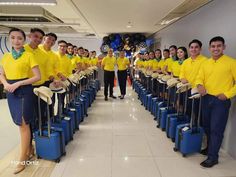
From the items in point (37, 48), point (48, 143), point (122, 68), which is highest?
point (37, 48)

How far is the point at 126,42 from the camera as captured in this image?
10.4 m

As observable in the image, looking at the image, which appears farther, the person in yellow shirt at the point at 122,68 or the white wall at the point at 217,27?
the person in yellow shirt at the point at 122,68

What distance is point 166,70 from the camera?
16.8ft

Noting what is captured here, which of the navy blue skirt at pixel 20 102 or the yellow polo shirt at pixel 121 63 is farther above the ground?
the yellow polo shirt at pixel 121 63

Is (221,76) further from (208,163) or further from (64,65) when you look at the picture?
(64,65)

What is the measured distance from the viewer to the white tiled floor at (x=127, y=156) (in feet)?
8.45

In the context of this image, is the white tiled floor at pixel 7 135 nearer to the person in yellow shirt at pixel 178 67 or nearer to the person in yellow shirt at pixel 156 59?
the person in yellow shirt at pixel 178 67

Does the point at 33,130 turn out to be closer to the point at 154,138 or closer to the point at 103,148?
the point at 103,148

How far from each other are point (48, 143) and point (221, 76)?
87.2 inches

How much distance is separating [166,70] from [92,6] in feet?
7.02

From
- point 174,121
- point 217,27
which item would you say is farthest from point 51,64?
point 217,27

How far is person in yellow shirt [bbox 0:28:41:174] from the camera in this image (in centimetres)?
238

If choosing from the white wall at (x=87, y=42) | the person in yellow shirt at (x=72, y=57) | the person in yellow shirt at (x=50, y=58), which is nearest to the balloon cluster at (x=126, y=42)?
the white wall at (x=87, y=42)

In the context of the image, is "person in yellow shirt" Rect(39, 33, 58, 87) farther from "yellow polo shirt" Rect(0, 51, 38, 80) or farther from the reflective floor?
the reflective floor
